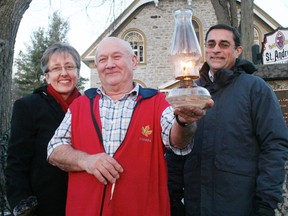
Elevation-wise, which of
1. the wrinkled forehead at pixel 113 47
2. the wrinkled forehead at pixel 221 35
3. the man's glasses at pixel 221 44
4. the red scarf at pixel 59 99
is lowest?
the red scarf at pixel 59 99

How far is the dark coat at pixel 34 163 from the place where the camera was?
96.3 inches

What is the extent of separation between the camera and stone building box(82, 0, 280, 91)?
62.1 ft

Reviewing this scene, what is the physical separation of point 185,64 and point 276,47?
390 cm

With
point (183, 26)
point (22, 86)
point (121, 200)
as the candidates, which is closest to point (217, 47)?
point (183, 26)

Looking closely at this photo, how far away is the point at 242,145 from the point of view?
2393 millimetres

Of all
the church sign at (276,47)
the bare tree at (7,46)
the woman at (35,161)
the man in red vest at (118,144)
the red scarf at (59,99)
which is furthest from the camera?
the church sign at (276,47)

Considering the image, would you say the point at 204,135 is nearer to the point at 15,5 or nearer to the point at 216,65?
the point at 216,65

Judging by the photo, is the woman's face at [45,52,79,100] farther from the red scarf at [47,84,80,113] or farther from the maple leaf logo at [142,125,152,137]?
the maple leaf logo at [142,125,152,137]

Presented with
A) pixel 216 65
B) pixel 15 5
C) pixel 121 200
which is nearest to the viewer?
pixel 121 200

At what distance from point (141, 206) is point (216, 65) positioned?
1286 millimetres

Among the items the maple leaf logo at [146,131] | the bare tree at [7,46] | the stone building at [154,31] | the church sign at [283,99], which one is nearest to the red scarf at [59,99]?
the maple leaf logo at [146,131]

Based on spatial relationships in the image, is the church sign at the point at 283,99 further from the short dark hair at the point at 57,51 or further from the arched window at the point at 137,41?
the arched window at the point at 137,41

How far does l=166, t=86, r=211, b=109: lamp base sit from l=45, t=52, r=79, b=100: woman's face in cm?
131

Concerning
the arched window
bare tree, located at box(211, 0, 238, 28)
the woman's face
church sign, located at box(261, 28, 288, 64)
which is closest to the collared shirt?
the woman's face
